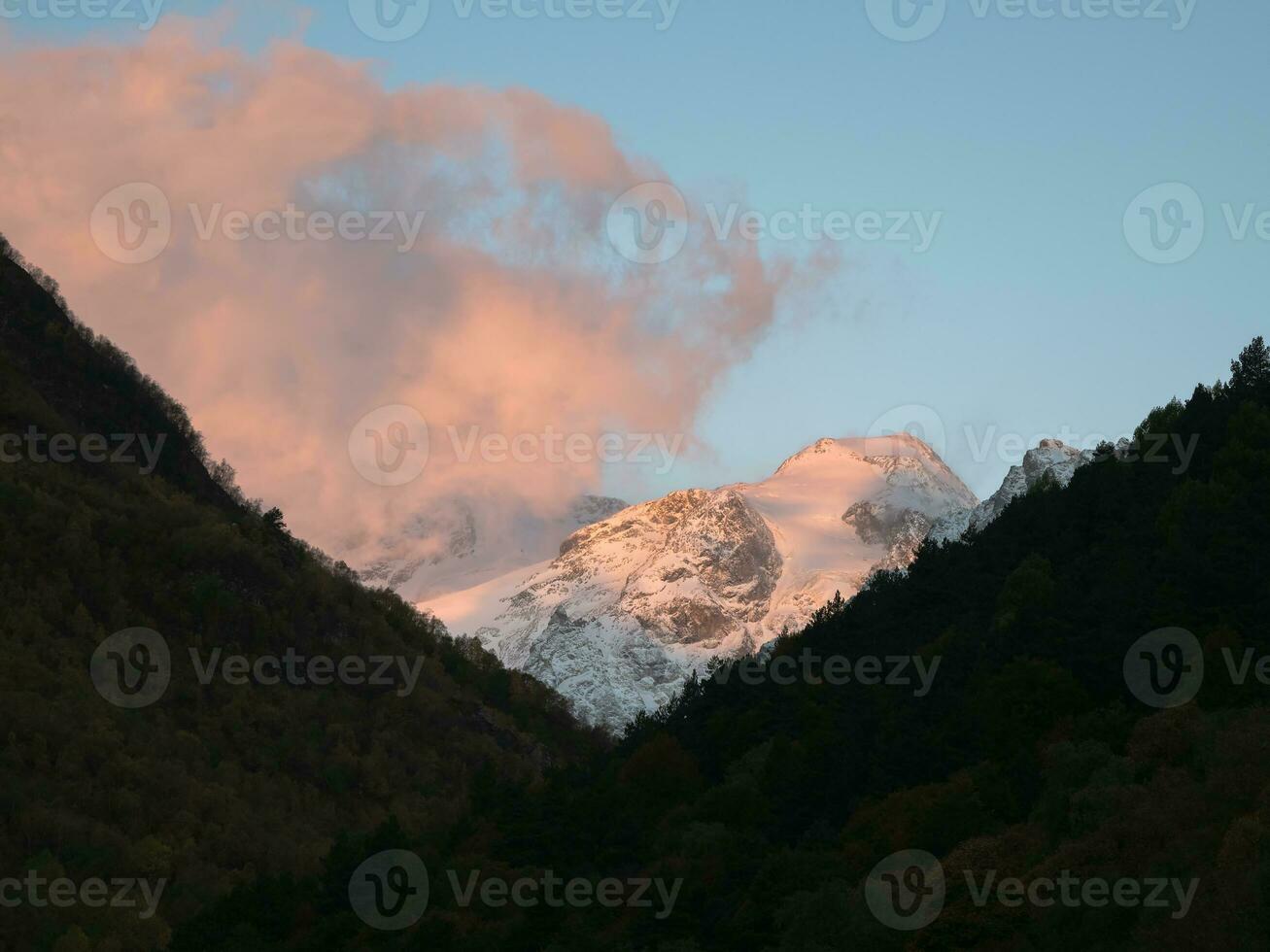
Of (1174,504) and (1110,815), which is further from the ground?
(1174,504)

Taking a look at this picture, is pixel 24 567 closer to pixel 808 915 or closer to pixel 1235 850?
pixel 808 915

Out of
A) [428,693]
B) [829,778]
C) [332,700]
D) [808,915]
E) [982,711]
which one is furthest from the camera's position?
[428,693]

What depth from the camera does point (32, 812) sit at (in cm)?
10381

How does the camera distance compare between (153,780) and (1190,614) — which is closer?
(1190,614)

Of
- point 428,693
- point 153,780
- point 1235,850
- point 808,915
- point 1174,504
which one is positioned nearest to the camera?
point 1235,850

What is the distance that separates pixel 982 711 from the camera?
8712 centimetres

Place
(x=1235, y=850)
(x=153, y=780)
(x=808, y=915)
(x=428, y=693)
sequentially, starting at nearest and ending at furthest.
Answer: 1. (x=1235, y=850)
2. (x=808, y=915)
3. (x=153, y=780)
4. (x=428, y=693)

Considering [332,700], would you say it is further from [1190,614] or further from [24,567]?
[1190,614]

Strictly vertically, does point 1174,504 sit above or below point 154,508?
below

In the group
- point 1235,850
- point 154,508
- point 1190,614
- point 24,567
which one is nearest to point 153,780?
point 24,567

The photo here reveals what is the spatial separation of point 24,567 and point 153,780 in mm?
21954

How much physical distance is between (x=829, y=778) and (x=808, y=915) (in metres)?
27.6

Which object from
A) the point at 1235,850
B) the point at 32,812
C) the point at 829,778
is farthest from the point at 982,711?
the point at 32,812

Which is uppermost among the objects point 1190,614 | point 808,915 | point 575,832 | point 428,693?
point 428,693
